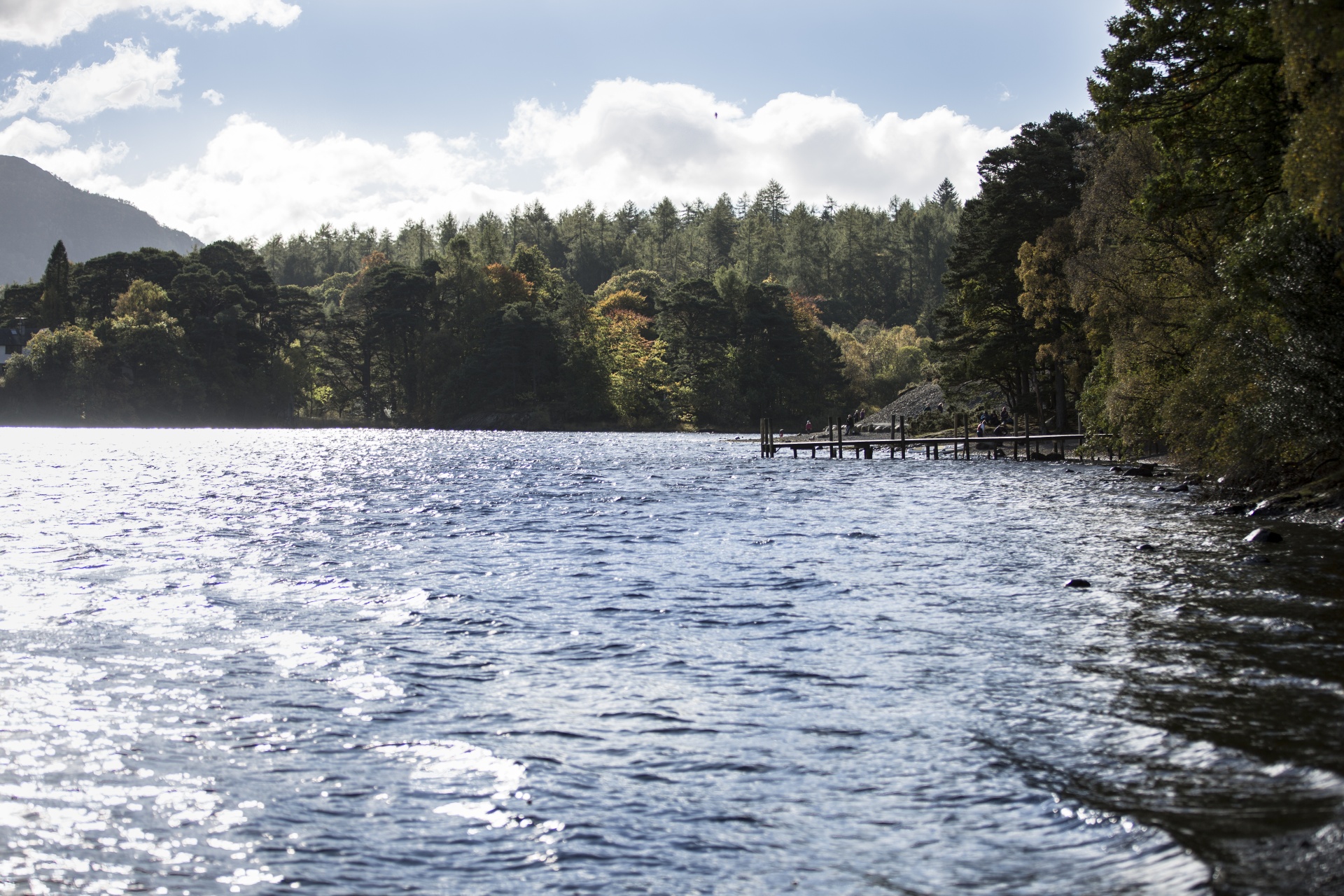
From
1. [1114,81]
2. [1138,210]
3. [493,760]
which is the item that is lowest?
[493,760]

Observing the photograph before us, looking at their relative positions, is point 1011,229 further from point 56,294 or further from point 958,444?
point 56,294

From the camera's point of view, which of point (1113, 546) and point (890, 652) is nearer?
point (890, 652)

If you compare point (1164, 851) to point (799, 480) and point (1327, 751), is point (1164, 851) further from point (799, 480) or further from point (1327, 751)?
point (799, 480)

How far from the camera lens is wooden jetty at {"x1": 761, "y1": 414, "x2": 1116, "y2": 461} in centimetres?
5631

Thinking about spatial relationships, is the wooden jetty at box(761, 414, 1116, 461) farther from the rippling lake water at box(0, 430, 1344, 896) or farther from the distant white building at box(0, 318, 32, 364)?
the distant white building at box(0, 318, 32, 364)

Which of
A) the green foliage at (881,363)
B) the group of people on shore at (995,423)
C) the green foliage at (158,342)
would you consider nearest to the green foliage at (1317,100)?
the group of people on shore at (995,423)

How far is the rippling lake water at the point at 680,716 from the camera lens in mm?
7535

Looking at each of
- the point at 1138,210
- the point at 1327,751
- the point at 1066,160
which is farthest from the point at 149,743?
the point at 1066,160

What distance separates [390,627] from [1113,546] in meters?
14.8

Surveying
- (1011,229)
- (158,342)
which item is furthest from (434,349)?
(1011,229)

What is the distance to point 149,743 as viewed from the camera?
10102 mm

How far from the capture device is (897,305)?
15975 cm

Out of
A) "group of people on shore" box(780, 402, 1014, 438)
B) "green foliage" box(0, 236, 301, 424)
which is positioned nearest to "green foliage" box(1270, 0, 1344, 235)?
"group of people on shore" box(780, 402, 1014, 438)

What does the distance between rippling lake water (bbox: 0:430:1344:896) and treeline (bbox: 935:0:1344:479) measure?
4.52 meters
